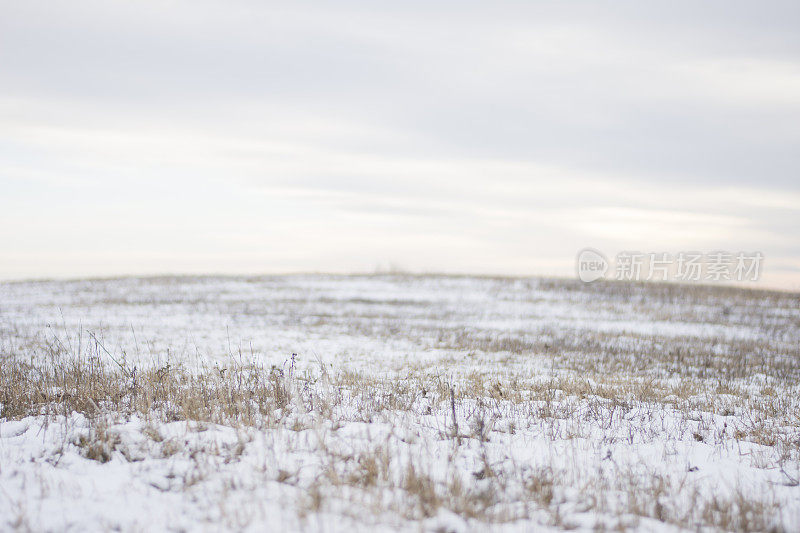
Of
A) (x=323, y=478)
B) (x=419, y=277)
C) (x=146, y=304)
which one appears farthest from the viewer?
(x=419, y=277)

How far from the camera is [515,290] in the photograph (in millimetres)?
30031

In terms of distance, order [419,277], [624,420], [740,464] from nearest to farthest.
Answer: [740,464]
[624,420]
[419,277]

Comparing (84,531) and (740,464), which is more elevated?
(740,464)

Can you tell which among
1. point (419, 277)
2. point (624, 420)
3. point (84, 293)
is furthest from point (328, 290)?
point (624, 420)

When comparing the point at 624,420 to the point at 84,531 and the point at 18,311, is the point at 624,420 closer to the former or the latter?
the point at 84,531

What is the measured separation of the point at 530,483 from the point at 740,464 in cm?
246

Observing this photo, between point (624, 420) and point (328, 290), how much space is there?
78.2 feet

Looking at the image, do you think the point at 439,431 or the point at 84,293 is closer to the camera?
the point at 439,431

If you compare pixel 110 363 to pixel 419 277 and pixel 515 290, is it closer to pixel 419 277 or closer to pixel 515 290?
pixel 515 290

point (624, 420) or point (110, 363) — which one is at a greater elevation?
point (624, 420)

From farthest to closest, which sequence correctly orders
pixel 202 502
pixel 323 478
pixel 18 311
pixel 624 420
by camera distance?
pixel 18 311, pixel 624 420, pixel 323 478, pixel 202 502

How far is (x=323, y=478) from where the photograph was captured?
177 inches

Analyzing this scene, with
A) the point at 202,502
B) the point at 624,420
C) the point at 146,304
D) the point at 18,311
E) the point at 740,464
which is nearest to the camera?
the point at 202,502

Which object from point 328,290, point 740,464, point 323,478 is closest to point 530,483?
point 323,478
